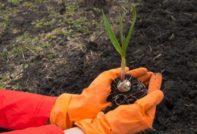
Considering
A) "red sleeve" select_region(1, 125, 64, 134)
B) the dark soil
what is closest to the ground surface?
the dark soil

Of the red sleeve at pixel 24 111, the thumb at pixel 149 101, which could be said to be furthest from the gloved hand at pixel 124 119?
the red sleeve at pixel 24 111

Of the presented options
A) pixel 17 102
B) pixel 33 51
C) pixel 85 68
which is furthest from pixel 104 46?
pixel 17 102

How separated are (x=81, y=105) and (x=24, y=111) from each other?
0.31 metres

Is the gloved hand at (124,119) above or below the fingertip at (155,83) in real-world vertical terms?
below

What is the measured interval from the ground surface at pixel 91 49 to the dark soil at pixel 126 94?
7.6 inches

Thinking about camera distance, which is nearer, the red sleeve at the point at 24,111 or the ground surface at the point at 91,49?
the red sleeve at the point at 24,111

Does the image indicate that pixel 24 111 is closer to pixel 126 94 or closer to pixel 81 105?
pixel 81 105

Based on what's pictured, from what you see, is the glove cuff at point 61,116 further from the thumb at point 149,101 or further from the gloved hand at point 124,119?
the thumb at point 149,101

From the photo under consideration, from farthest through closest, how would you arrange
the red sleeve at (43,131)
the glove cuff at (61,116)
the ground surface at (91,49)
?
the ground surface at (91,49) → the glove cuff at (61,116) → the red sleeve at (43,131)

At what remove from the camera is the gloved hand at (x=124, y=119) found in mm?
1862

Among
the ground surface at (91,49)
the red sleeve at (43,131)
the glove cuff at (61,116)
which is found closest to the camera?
the red sleeve at (43,131)

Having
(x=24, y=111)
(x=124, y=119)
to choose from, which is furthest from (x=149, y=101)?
(x=24, y=111)

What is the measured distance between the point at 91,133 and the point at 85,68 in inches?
34.1

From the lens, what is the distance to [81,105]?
1.99 m
